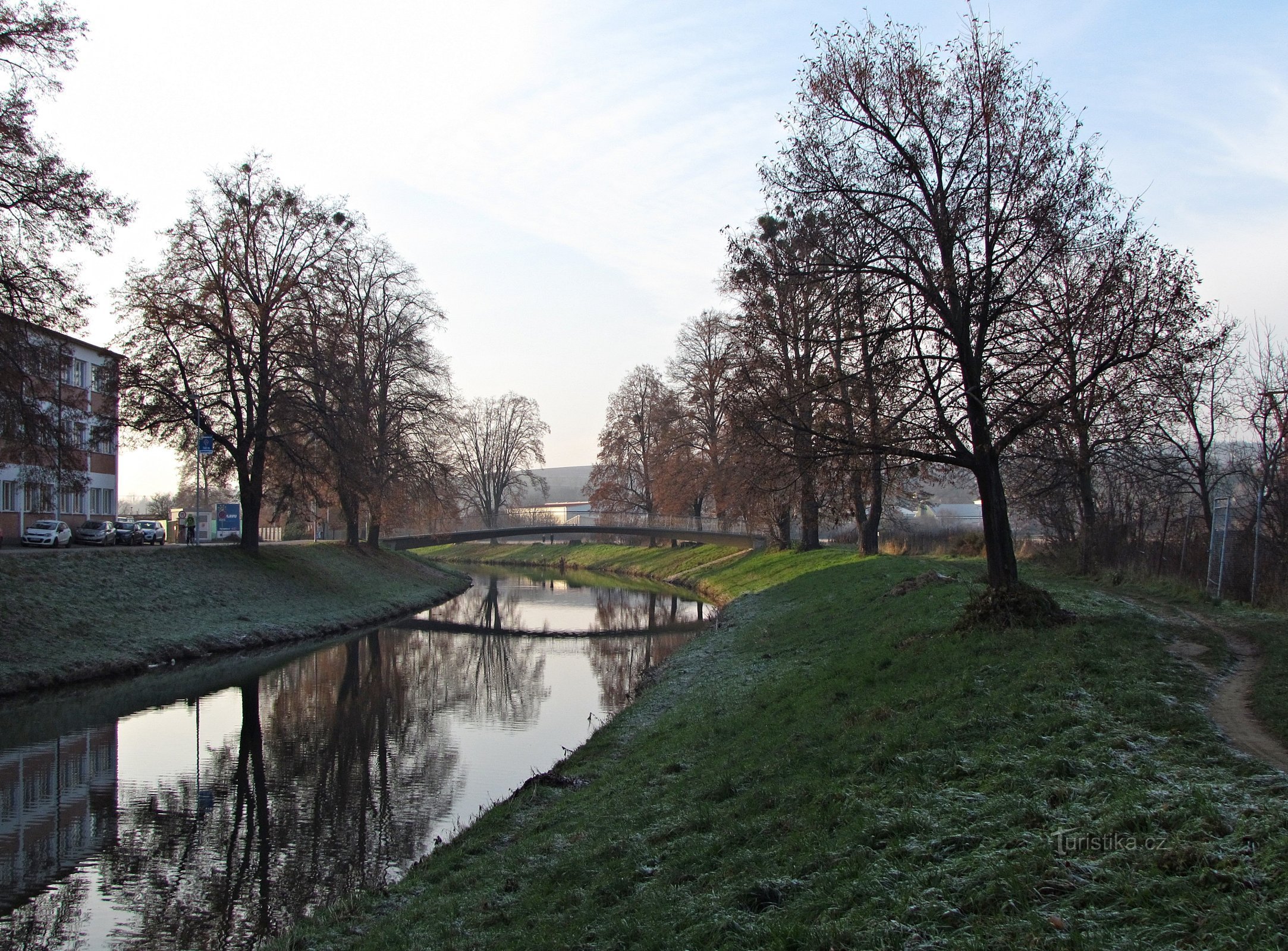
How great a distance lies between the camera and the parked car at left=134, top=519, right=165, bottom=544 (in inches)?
1850

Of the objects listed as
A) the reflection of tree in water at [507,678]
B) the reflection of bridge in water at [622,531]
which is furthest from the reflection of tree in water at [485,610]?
the reflection of bridge in water at [622,531]

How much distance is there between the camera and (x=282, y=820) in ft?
41.4

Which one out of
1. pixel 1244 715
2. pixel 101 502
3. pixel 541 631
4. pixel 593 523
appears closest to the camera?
pixel 1244 715

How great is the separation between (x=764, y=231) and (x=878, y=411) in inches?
152

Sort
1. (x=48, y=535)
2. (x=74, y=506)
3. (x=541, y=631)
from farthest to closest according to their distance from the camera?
(x=74, y=506), (x=48, y=535), (x=541, y=631)

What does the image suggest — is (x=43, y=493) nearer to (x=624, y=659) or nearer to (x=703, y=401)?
(x=624, y=659)

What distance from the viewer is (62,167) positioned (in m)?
19.9

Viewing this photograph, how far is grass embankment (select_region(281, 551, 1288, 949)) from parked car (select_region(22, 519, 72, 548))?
35.0m

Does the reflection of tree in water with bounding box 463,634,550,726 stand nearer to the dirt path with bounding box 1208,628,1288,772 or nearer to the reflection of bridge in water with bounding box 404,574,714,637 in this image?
the reflection of bridge in water with bounding box 404,574,714,637

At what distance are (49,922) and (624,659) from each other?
19.9 m

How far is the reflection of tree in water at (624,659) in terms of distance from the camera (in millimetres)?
22188

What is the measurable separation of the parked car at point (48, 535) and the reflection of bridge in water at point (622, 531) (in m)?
18.6

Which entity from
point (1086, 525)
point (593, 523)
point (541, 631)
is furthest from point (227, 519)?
point (1086, 525)

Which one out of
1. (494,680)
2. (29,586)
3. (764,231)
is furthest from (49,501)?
(764,231)
